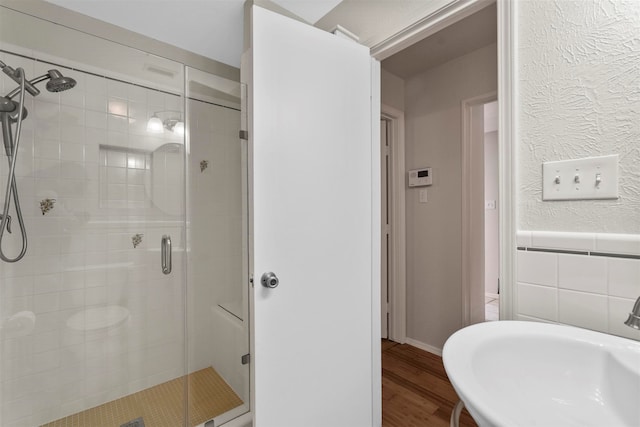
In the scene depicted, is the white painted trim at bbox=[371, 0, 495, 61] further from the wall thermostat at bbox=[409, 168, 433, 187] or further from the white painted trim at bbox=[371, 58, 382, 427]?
the wall thermostat at bbox=[409, 168, 433, 187]

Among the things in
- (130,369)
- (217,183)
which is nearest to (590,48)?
(217,183)

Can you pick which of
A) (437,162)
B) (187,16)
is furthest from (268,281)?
(437,162)

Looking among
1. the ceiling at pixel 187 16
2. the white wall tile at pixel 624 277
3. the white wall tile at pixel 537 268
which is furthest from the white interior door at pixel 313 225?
the white wall tile at pixel 624 277

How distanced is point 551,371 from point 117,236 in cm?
204

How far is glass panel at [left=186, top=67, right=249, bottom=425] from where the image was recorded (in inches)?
68.3

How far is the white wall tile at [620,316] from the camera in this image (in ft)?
2.37

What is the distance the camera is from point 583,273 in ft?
2.63

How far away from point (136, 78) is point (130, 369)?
175cm

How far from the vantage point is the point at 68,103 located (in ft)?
4.99

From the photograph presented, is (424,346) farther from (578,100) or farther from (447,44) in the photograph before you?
(447,44)

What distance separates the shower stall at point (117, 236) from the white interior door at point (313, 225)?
388 mm

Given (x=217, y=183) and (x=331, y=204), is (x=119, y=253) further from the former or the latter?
(x=331, y=204)

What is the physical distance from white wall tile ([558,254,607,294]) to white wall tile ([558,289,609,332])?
2cm

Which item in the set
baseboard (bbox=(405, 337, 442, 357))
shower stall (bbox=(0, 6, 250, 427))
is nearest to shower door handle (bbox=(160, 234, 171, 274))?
shower stall (bbox=(0, 6, 250, 427))
